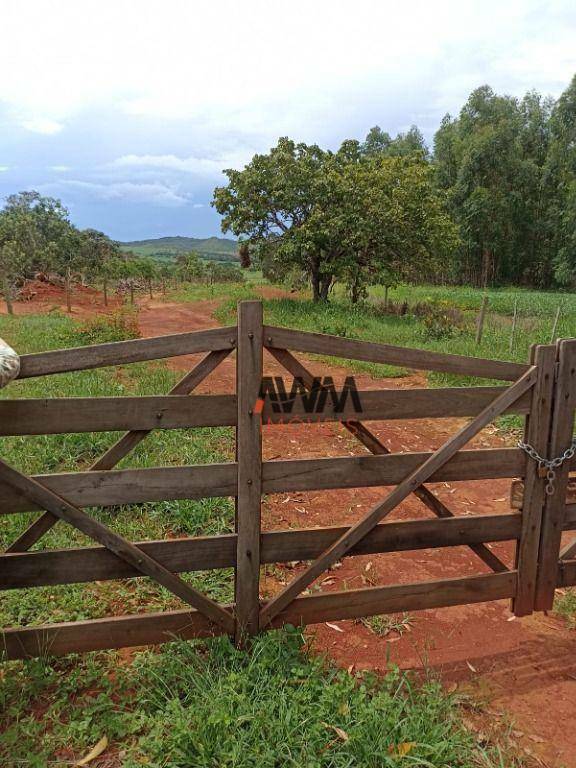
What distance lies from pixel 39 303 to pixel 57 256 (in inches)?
520

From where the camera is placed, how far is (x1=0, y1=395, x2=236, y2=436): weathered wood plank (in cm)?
268

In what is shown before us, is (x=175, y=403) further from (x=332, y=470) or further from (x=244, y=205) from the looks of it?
(x=244, y=205)

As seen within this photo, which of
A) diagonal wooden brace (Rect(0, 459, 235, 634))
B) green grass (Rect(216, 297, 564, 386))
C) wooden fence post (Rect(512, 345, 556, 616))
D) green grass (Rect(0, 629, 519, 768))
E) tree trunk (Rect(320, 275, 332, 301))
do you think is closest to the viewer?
green grass (Rect(0, 629, 519, 768))

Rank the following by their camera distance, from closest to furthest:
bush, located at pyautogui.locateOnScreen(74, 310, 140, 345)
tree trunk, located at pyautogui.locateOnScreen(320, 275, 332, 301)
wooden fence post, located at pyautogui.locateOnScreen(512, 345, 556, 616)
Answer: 1. wooden fence post, located at pyautogui.locateOnScreen(512, 345, 556, 616)
2. bush, located at pyautogui.locateOnScreen(74, 310, 140, 345)
3. tree trunk, located at pyautogui.locateOnScreen(320, 275, 332, 301)

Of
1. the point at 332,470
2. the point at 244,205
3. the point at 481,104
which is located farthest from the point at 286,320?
the point at 481,104

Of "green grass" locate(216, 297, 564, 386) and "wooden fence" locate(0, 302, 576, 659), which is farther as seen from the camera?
"green grass" locate(216, 297, 564, 386)

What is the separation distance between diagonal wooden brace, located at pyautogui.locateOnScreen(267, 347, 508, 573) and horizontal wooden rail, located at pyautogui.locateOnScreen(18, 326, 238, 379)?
294mm

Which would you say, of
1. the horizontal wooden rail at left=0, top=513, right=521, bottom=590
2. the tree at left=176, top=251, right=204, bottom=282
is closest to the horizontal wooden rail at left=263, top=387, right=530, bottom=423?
the horizontal wooden rail at left=0, top=513, right=521, bottom=590

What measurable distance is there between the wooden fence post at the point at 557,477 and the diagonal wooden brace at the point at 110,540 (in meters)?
2.04

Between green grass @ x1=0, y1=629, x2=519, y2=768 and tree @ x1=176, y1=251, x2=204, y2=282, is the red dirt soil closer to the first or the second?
green grass @ x1=0, y1=629, x2=519, y2=768

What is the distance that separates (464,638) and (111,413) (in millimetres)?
2756

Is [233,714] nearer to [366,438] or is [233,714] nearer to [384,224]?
[366,438]

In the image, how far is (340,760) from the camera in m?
2.41

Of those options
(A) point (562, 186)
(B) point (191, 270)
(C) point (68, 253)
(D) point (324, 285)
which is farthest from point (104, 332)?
(A) point (562, 186)
